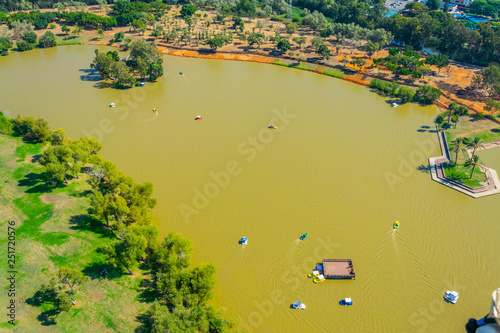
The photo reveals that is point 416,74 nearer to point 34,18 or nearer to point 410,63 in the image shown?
point 410,63

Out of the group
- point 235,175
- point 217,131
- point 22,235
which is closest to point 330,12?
point 217,131

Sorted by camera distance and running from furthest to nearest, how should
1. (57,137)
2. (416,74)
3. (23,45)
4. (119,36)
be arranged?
(119,36) → (23,45) → (416,74) → (57,137)

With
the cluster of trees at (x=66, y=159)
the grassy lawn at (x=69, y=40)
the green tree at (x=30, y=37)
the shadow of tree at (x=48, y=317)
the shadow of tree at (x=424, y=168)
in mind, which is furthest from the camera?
the grassy lawn at (x=69, y=40)

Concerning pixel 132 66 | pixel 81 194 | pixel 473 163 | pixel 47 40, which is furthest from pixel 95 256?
pixel 47 40

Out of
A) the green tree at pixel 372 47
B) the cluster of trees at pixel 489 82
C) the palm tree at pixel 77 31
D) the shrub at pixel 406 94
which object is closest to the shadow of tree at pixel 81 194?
the shrub at pixel 406 94

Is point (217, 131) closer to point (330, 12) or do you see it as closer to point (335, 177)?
point (335, 177)

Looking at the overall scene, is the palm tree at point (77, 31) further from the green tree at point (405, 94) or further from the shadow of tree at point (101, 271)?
the green tree at point (405, 94)

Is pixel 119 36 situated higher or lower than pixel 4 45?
higher
